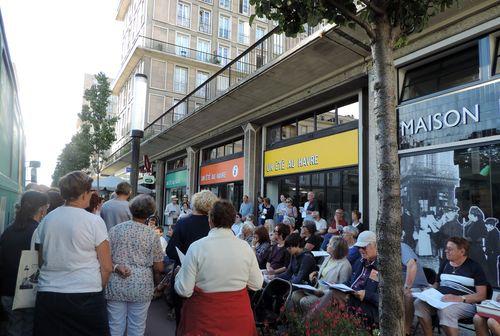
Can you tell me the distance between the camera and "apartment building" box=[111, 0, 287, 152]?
118 feet

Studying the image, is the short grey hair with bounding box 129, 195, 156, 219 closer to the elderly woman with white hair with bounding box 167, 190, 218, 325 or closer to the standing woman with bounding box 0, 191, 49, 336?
the elderly woman with white hair with bounding box 167, 190, 218, 325

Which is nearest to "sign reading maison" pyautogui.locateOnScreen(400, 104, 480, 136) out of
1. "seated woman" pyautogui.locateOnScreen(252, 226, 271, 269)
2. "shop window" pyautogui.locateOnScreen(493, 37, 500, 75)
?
"shop window" pyautogui.locateOnScreen(493, 37, 500, 75)

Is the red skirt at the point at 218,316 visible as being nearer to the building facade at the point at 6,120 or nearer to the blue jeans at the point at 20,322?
A: the blue jeans at the point at 20,322

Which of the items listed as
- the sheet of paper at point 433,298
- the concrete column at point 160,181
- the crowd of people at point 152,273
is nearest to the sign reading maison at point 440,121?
the crowd of people at point 152,273

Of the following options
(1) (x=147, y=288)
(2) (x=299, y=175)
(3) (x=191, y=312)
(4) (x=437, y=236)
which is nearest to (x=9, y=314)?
(1) (x=147, y=288)

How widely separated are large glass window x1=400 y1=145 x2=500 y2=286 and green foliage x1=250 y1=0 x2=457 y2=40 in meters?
4.71

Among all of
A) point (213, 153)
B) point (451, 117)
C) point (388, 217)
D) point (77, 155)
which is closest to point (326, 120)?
point (451, 117)

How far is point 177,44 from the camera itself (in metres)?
38.0

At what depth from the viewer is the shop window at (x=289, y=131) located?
13305 mm

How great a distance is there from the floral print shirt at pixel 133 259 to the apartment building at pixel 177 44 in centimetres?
3123

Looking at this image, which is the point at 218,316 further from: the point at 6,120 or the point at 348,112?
the point at 348,112

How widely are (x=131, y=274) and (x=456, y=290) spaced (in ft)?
12.2

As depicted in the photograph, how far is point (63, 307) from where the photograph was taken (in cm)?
283

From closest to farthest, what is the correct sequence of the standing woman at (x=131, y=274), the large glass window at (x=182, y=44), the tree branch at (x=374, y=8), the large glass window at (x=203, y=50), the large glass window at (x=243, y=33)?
the tree branch at (x=374, y=8)
the standing woman at (x=131, y=274)
the large glass window at (x=182, y=44)
the large glass window at (x=203, y=50)
the large glass window at (x=243, y=33)
